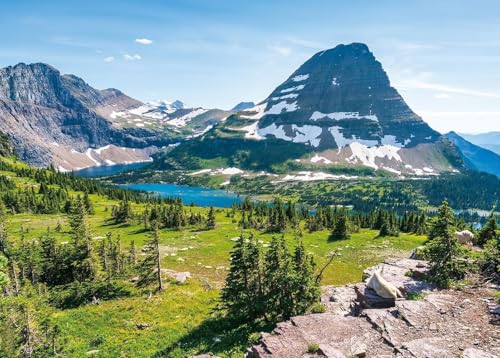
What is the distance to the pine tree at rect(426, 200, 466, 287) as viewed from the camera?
103 feet

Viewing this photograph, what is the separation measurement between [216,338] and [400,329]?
15825 mm

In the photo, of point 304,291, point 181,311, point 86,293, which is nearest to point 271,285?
point 304,291

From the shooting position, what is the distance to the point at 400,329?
76.2 ft

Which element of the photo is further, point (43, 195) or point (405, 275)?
point (43, 195)

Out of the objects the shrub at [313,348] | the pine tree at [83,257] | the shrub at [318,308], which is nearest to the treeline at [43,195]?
the pine tree at [83,257]

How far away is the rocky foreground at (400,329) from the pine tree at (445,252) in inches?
93.8

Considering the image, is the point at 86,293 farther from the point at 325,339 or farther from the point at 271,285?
the point at 325,339

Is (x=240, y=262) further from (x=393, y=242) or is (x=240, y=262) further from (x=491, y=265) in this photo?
(x=393, y=242)

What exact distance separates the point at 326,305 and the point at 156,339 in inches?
650

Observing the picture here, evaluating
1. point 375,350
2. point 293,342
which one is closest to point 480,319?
point 375,350

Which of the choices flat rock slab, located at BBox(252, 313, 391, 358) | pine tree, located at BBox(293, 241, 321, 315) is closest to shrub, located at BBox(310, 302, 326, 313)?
pine tree, located at BBox(293, 241, 321, 315)

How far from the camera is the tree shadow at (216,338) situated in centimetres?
2894

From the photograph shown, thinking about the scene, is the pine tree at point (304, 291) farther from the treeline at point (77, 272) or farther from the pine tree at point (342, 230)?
the pine tree at point (342, 230)

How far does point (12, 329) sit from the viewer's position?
92.5ft
